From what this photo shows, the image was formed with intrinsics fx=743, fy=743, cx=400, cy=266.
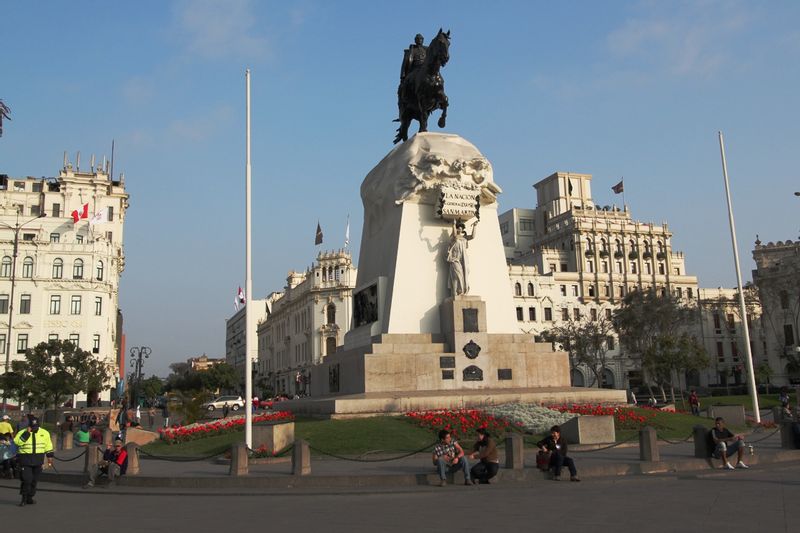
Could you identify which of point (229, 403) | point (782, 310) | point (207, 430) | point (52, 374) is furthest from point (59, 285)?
point (782, 310)

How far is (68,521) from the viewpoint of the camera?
1029cm

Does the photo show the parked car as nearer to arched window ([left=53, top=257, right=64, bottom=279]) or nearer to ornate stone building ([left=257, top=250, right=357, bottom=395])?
ornate stone building ([left=257, top=250, right=357, bottom=395])

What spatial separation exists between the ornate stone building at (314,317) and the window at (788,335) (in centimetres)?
4305

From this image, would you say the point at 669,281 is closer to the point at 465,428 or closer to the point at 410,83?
the point at 410,83

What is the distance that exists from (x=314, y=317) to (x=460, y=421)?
68.3 metres

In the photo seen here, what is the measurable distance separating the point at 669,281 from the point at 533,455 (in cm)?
7280

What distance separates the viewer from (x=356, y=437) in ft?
54.3

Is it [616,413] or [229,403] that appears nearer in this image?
[616,413]

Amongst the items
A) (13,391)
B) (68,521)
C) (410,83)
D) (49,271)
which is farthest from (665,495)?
(49,271)

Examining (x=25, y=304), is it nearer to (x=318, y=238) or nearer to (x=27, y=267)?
(x=27, y=267)

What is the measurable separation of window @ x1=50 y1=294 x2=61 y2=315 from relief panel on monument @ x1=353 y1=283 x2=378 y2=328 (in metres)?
47.3

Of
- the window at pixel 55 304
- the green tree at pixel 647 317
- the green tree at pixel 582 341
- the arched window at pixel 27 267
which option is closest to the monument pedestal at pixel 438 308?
the green tree at pixel 582 341

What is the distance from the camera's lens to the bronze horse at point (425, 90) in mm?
23969

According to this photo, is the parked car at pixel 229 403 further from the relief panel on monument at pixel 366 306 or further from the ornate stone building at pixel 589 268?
the relief panel on monument at pixel 366 306
